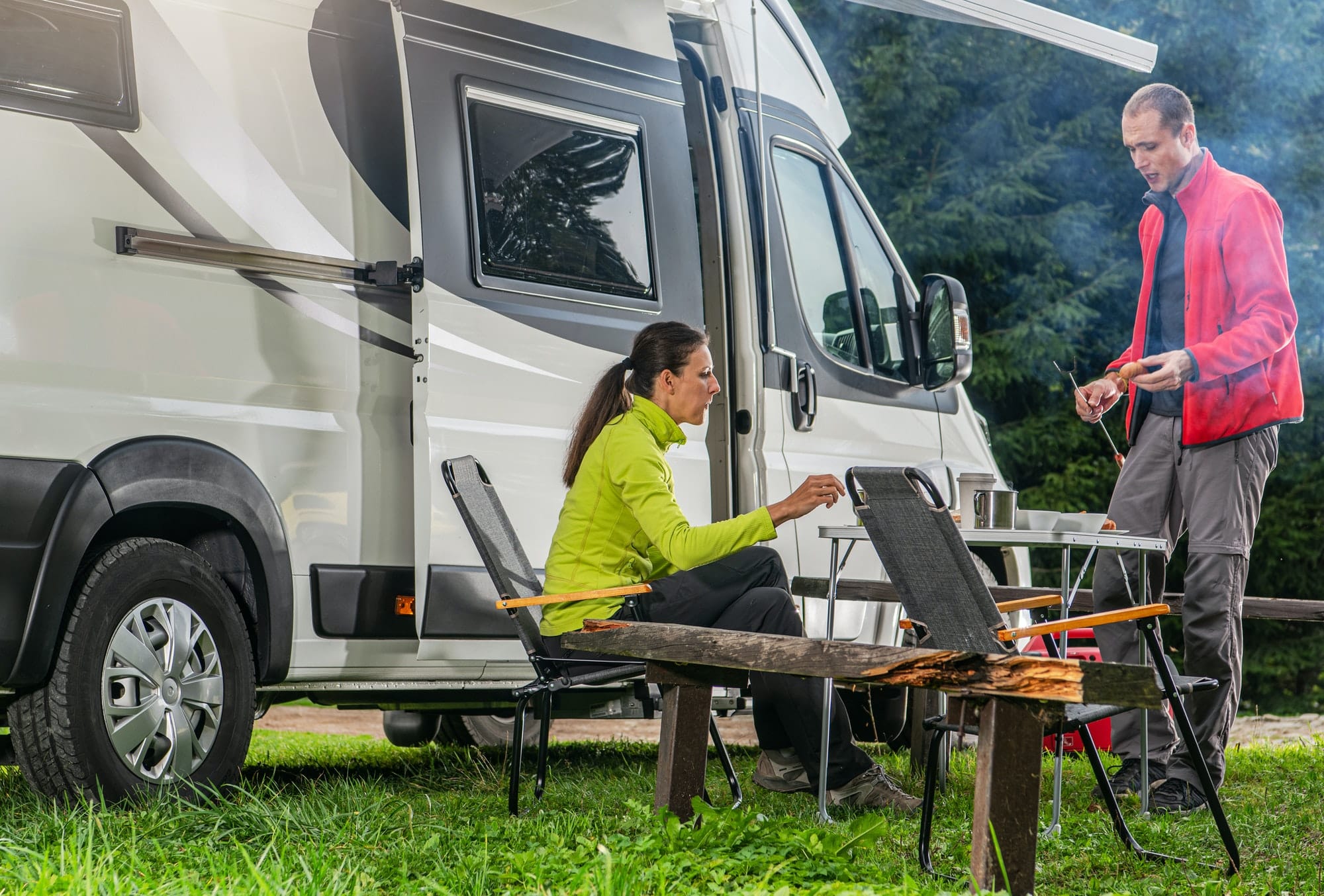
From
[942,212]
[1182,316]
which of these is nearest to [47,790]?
[1182,316]

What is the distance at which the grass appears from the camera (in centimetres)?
271

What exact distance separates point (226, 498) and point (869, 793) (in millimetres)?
1822

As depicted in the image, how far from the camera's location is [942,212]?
42.1 feet

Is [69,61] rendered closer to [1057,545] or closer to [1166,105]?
[1057,545]

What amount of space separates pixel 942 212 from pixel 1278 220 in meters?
8.70

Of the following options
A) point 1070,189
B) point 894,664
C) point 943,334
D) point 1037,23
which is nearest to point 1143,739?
point 894,664

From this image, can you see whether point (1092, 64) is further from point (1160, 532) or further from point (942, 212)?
point (1160, 532)

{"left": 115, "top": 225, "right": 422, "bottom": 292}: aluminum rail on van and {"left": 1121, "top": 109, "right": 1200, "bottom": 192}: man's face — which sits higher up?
{"left": 1121, "top": 109, "right": 1200, "bottom": 192}: man's face

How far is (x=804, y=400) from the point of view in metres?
5.23

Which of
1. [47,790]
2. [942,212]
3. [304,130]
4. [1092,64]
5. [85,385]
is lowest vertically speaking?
[47,790]

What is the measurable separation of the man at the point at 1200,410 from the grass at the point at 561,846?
281mm

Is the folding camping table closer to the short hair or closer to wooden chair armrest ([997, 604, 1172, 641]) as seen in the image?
wooden chair armrest ([997, 604, 1172, 641])

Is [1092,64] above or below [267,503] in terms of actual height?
above

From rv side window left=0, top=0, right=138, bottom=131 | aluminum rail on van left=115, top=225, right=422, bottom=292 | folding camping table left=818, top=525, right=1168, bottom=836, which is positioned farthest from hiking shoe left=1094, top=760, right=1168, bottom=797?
rv side window left=0, top=0, right=138, bottom=131
